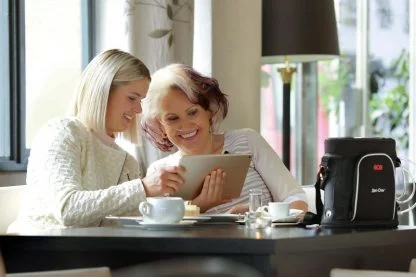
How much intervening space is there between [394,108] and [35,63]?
4.09 meters

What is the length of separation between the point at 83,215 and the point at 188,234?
828 mm

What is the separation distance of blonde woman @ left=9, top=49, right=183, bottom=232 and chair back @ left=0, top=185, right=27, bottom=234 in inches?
1.3

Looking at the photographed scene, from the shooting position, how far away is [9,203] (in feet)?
13.2

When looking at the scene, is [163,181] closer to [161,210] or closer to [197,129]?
[161,210]

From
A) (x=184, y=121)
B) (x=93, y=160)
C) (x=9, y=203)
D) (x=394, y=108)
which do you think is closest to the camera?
(x=9, y=203)

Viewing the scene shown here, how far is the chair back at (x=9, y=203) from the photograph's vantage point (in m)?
3.98

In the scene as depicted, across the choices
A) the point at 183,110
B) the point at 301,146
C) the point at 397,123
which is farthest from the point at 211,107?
the point at 397,123

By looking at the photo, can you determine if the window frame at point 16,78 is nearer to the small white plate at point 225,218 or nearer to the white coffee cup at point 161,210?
the small white plate at point 225,218

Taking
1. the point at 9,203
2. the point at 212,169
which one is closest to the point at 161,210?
the point at 212,169

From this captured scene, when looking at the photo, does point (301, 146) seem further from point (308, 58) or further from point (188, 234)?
point (188, 234)

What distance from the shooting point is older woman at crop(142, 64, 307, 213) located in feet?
15.0

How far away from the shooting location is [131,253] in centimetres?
310

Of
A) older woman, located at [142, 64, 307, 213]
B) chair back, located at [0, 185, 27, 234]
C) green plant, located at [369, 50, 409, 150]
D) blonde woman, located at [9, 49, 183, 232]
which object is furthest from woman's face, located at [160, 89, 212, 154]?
green plant, located at [369, 50, 409, 150]

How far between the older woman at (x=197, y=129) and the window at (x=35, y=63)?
600mm
